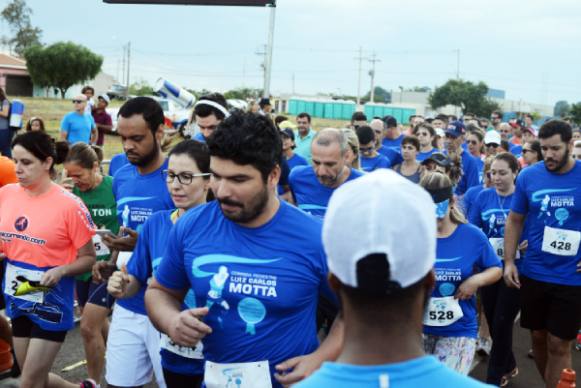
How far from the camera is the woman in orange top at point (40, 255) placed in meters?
4.73

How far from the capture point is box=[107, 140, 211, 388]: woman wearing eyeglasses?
3838mm

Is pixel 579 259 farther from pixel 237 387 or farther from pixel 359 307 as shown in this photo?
pixel 359 307

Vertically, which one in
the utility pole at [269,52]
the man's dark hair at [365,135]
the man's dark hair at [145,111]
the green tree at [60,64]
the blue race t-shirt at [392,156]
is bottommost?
the blue race t-shirt at [392,156]

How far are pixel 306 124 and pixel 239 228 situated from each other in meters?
10.3

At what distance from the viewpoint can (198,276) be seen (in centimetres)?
292

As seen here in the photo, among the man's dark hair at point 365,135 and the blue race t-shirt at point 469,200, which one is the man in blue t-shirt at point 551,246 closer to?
the blue race t-shirt at point 469,200

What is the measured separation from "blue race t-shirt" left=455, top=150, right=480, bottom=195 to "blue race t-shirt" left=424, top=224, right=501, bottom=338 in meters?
5.18

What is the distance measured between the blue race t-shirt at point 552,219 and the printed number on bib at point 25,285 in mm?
3860

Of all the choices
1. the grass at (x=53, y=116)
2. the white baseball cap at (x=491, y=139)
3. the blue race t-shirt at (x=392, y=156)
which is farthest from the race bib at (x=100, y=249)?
the grass at (x=53, y=116)

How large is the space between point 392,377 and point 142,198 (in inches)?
135

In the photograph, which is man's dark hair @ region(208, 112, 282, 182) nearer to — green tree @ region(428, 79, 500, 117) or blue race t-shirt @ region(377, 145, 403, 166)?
blue race t-shirt @ region(377, 145, 403, 166)

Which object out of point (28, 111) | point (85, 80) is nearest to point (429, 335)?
point (28, 111)

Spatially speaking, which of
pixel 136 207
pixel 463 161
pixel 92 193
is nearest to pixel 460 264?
pixel 136 207

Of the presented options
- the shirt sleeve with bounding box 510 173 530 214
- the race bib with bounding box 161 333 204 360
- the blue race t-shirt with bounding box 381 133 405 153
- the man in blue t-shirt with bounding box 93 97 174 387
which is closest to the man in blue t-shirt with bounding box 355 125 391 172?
Answer: the shirt sleeve with bounding box 510 173 530 214
